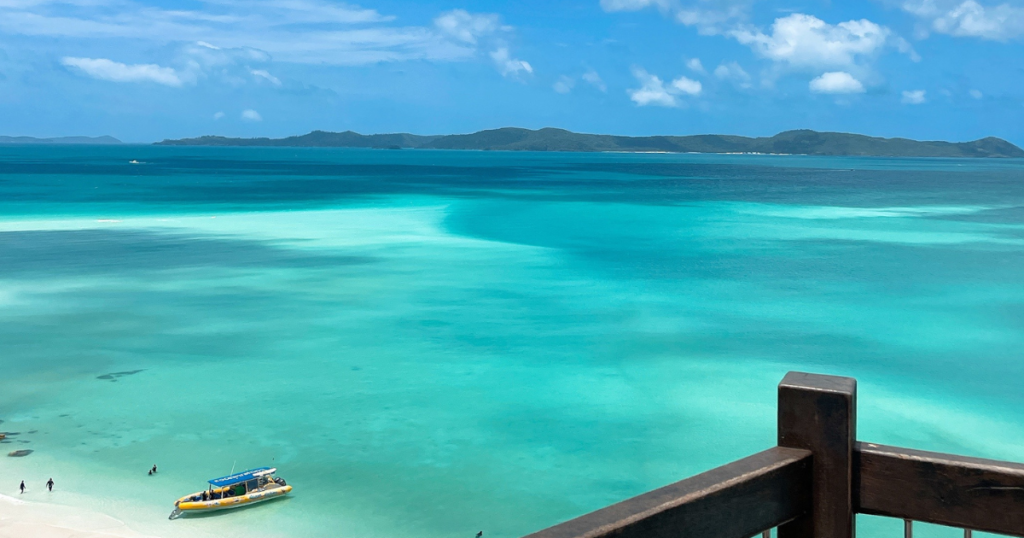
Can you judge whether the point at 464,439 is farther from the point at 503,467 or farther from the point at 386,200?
the point at 386,200

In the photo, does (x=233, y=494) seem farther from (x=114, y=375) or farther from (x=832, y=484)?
(x=832, y=484)

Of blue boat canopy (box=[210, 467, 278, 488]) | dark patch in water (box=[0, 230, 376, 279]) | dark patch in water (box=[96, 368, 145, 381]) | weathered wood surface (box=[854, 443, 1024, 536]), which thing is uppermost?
weathered wood surface (box=[854, 443, 1024, 536])

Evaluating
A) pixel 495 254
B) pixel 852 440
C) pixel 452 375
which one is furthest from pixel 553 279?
pixel 852 440

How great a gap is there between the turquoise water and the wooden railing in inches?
369

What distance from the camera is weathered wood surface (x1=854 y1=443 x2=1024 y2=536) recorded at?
198 centimetres

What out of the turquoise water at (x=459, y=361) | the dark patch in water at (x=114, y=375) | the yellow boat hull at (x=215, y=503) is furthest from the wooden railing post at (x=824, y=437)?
the dark patch in water at (x=114, y=375)

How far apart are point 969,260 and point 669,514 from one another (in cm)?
3303

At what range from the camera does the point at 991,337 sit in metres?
20.1

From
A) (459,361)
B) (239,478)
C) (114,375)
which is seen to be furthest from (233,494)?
(459,361)

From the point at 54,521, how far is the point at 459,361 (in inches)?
329

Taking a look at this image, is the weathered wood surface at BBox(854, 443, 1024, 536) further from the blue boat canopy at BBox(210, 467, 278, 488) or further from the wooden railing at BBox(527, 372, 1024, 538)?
the blue boat canopy at BBox(210, 467, 278, 488)

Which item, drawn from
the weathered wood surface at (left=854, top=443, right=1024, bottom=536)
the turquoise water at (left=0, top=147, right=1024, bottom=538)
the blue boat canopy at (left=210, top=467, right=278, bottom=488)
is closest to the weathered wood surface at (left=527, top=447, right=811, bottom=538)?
the weathered wood surface at (left=854, top=443, right=1024, bottom=536)

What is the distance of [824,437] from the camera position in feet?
6.47

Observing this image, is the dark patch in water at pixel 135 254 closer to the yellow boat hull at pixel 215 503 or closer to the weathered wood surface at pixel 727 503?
the yellow boat hull at pixel 215 503
